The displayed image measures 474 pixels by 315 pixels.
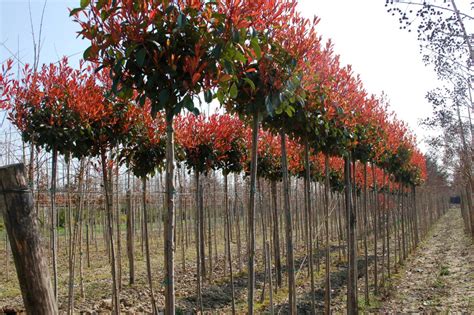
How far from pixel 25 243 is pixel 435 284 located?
37.8ft

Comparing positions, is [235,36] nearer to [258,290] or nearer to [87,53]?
[87,53]

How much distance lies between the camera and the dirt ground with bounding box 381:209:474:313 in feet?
30.4

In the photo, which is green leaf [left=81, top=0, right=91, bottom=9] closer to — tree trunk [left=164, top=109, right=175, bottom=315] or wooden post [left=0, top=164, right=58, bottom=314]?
tree trunk [left=164, top=109, right=175, bottom=315]

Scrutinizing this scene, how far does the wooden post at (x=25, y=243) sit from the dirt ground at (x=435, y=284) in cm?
818

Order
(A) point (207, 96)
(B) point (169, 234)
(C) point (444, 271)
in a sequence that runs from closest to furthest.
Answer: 1. (A) point (207, 96)
2. (B) point (169, 234)
3. (C) point (444, 271)

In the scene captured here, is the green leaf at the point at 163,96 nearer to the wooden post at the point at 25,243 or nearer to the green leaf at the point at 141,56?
the green leaf at the point at 141,56

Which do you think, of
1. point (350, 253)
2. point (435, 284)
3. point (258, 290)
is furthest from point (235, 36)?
point (435, 284)

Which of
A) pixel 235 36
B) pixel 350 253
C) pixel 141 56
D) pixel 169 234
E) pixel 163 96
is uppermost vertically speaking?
pixel 235 36

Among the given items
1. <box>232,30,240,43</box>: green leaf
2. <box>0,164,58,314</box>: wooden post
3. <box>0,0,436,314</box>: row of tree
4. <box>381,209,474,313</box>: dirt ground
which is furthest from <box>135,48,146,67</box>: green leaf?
<box>381,209,474,313</box>: dirt ground

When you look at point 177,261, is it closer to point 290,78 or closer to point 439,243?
point 290,78

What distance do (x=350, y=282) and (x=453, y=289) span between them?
5.32 meters

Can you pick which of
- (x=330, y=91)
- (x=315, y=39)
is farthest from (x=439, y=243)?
(x=315, y=39)

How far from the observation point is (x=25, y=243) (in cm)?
244

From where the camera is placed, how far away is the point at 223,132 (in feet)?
24.7
